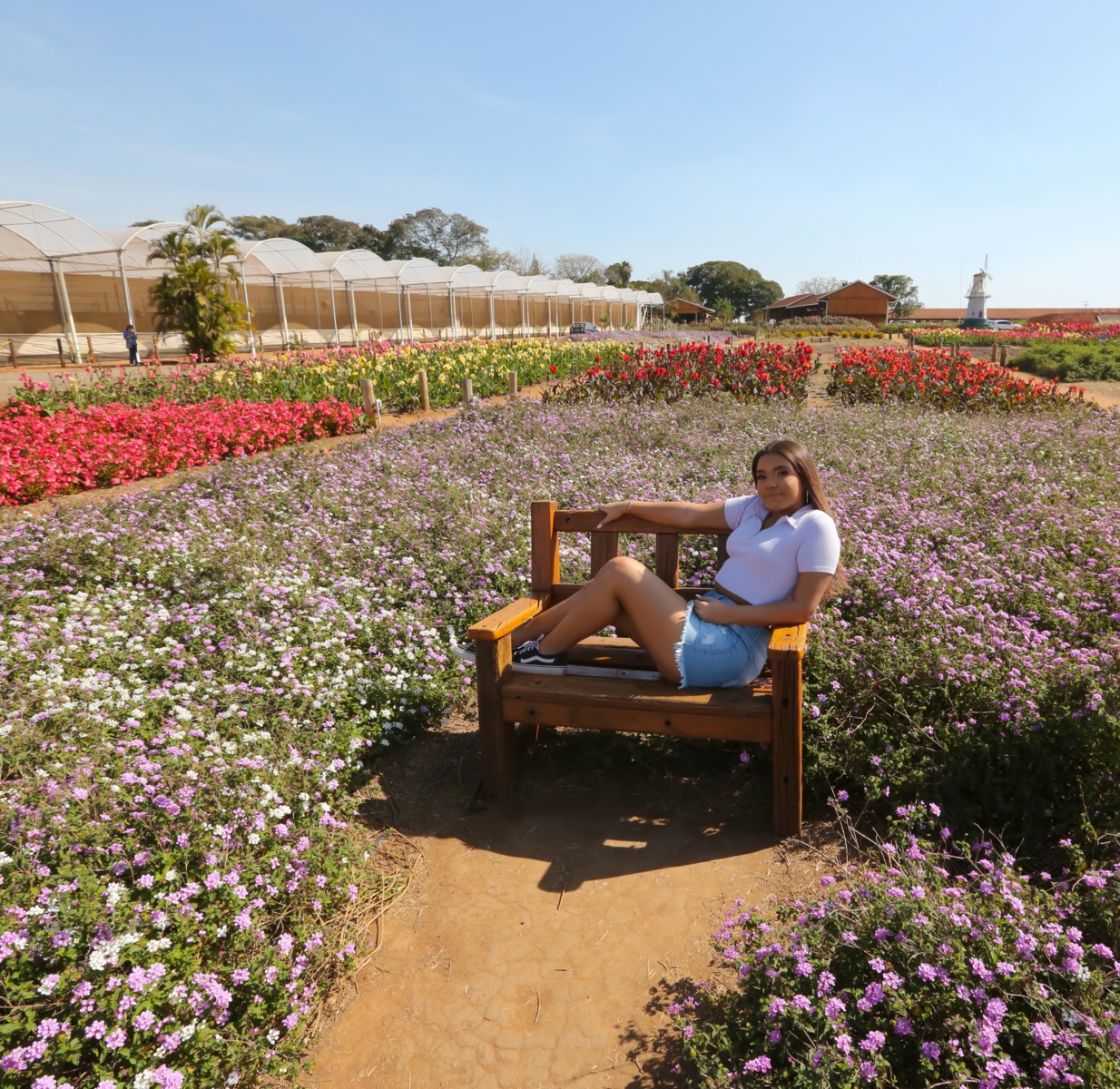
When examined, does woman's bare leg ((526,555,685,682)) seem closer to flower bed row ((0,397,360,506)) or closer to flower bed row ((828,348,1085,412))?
flower bed row ((0,397,360,506))

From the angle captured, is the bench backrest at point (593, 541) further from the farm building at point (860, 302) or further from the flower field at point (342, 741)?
the farm building at point (860, 302)

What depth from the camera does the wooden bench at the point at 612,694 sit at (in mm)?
2641

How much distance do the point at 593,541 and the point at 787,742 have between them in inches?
49.0

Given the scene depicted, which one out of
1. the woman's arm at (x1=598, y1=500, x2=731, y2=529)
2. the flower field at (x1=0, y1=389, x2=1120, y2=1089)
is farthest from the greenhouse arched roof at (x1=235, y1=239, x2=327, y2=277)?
the woman's arm at (x1=598, y1=500, x2=731, y2=529)

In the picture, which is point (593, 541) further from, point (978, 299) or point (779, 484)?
point (978, 299)

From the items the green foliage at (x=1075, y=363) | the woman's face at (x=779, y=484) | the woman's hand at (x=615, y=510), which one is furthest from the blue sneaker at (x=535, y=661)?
the green foliage at (x=1075, y=363)

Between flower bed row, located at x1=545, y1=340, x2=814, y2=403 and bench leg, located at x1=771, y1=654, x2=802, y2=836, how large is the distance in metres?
9.39

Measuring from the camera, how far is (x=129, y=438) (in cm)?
764

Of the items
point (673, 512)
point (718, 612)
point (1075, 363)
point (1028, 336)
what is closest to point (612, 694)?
point (718, 612)

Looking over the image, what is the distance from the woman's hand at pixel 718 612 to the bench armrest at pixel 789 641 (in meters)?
0.15

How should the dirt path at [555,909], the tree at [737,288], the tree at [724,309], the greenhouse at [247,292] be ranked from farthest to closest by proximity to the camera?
the tree at [737,288], the tree at [724,309], the greenhouse at [247,292], the dirt path at [555,909]

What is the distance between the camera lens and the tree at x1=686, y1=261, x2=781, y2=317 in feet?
295

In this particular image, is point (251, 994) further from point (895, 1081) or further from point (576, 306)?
point (576, 306)

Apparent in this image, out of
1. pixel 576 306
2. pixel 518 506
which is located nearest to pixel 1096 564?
pixel 518 506
